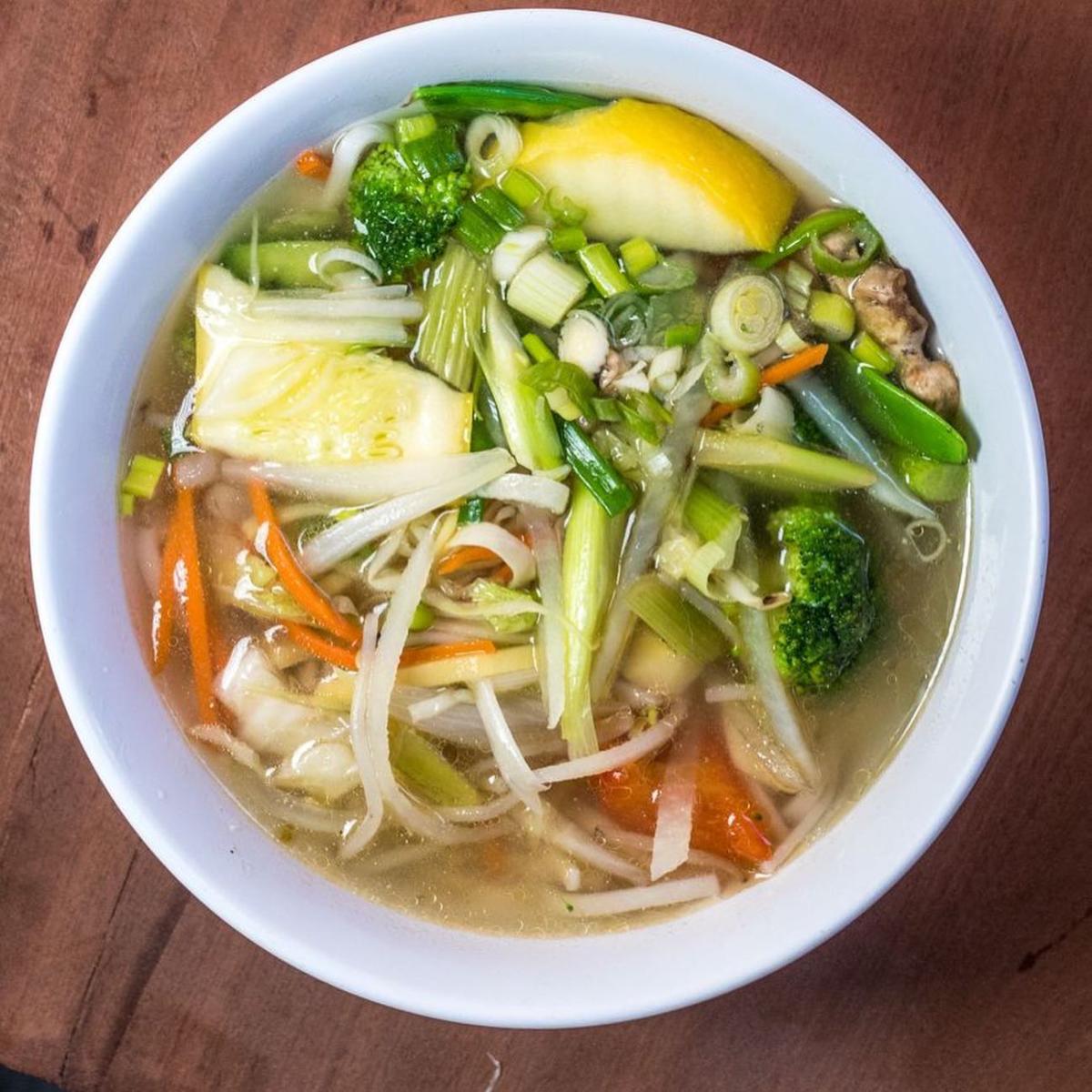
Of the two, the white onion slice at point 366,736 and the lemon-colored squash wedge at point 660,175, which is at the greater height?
the lemon-colored squash wedge at point 660,175

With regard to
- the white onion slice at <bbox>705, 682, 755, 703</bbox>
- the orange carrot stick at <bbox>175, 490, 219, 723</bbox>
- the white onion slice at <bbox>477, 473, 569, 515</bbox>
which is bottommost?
the orange carrot stick at <bbox>175, 490, 219, 723</bbox>

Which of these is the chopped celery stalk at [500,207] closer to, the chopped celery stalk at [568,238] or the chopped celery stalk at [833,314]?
the chopped celery stalk at [568,238]

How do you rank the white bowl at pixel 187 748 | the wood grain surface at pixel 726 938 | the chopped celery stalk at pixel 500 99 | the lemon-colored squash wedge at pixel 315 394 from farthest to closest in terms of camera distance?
the wood grain surface at pixel 726 938 → the lemon-colored squash wedge at pixel 315 394 → the chopped celery stalk at pixel 500 99 → the white bowl at pixel 187 748

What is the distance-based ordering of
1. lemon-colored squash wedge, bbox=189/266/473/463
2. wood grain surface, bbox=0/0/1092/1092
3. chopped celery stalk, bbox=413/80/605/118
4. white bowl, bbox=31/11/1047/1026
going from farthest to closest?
1. wood grain surface, bbox=0/0/1092/1092
2. lemon-colored squash wedge, bbox=189/266/473/463
3. chopped celery stalk, bbox=413/80/605/118
4. white bowl, bbox=31/11/1047/1026

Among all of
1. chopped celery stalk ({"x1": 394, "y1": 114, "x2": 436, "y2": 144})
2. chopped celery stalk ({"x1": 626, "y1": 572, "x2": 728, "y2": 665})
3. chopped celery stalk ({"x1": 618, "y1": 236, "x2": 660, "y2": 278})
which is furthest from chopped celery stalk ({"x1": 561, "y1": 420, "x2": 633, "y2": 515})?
chopped celery stalk ({"x1": 394, "y1": 114, "x2": 436, "y2": 144})

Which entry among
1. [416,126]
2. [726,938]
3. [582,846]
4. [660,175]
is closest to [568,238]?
[660,175]

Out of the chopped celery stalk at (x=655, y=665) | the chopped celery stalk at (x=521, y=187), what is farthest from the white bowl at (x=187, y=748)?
the chopped celery stalk at (x=655, y=665)

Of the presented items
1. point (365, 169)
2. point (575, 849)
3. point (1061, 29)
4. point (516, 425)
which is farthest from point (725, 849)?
point (1061, 29)

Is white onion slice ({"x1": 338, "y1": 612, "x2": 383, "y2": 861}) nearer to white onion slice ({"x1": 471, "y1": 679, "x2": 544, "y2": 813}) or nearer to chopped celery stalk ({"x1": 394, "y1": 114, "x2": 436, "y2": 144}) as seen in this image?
white onion slice ({"x1": 471, "y1": 679, "x2": 544, "y2": 813})
